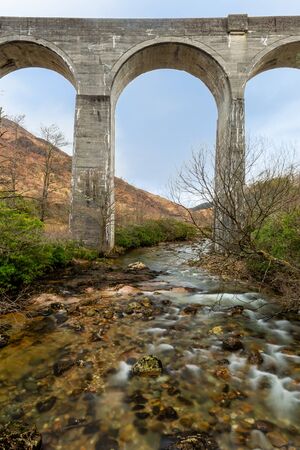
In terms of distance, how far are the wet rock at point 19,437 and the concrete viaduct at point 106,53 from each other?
409 inches

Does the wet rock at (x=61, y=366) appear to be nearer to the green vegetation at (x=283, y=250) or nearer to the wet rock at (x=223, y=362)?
the wet rock at (x=223, y=362)

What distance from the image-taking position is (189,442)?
279 centimetres

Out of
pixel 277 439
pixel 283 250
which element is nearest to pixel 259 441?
pixel 277 439

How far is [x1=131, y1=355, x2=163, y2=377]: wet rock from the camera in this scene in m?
4.02

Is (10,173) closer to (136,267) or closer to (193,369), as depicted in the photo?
(136,267)

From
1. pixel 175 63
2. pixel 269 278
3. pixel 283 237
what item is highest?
pixel 175 63

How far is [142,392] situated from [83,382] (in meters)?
0.79

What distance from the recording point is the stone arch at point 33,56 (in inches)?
509

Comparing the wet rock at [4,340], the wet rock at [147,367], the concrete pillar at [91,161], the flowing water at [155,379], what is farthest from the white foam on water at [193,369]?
the concrete pillar at [91,161]

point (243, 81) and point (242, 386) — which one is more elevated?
point (243, 81)

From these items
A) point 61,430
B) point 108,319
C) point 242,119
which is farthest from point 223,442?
point 242,119

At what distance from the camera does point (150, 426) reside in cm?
308

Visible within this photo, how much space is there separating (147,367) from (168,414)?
86 cm

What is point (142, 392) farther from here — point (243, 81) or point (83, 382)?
point (243, 81)
